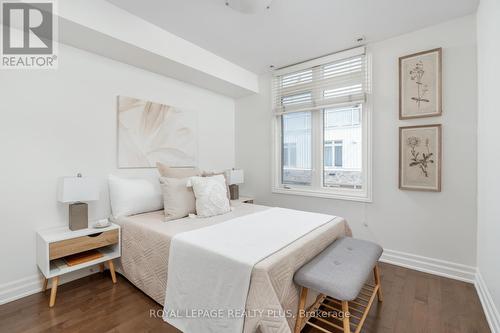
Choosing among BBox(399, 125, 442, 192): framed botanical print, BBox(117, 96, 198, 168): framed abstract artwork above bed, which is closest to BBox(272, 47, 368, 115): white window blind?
BBox(399, 125, 442, 192): framed botanical print

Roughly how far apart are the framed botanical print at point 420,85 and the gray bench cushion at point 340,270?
→ 5.08ft

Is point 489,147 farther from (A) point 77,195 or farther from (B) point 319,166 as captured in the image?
(A) point 77,195

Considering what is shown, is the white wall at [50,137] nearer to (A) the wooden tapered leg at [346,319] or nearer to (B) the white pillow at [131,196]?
(B) the white pillow at [131,196]

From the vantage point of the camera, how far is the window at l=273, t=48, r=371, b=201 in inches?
113

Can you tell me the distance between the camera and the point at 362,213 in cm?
284

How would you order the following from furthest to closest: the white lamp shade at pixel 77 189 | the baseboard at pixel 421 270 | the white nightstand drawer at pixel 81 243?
the white lamp shade at pixel 77 189
the white nightstand drawer at pixel 81 243
the baseboard at pixel 421 270

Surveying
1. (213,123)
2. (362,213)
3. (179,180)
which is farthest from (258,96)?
(362,213)

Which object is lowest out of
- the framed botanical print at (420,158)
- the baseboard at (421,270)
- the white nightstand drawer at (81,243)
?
A: the baseboard at (421,270)

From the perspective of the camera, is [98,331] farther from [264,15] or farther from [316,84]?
[316,84]

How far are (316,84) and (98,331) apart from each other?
3.30 m

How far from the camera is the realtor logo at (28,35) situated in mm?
1812

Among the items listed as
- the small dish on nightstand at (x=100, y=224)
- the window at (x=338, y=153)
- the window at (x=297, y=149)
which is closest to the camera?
the small dish on nightstand at (x=100, y=224)

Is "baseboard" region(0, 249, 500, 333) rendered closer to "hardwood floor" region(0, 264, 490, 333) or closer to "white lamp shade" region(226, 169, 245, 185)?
"hardwood floor" region(0, 264, 490, 333)

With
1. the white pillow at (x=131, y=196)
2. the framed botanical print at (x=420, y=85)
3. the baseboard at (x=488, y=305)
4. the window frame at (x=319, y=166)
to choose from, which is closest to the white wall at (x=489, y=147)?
the baseboard at (x=488, y=305)
